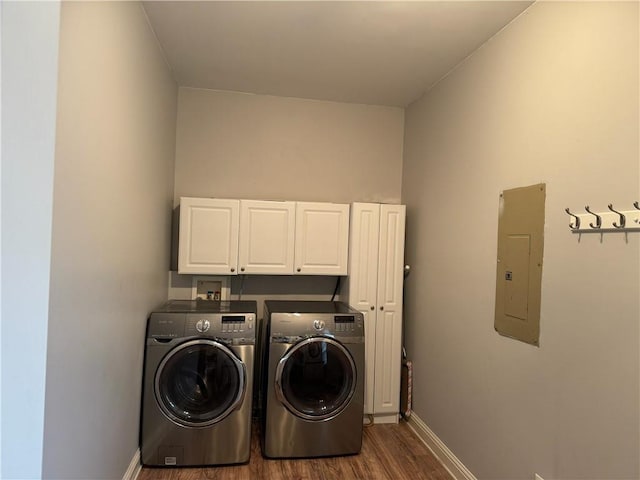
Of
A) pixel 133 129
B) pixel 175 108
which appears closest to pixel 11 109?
pixel 133 129

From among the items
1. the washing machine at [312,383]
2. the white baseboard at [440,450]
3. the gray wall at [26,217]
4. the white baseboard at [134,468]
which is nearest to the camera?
the gray wall at [26,217]

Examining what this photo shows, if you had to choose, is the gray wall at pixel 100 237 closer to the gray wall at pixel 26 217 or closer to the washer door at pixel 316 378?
the gray wall at pixel 26 217

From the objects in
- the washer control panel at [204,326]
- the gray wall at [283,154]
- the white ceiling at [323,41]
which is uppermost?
the white ceiling at [323,41]

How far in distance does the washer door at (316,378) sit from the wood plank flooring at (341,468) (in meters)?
0.30

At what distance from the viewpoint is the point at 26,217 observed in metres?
1.20

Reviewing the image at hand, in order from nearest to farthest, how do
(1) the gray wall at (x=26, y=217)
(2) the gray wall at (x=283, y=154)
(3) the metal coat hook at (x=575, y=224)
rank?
1. (1) the gray wall at (x=26, y=217)
2. (3) the metal coat hook at (x=575, y=224)
3. (2) the gray wall at (x=283, y=154)

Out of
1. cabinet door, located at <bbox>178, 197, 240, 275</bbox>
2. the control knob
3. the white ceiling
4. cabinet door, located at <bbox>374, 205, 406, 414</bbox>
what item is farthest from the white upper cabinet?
the white ceiling

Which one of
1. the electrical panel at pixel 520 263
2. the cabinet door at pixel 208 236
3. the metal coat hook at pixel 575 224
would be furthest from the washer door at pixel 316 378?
the metal coat hook at pixel 575 224

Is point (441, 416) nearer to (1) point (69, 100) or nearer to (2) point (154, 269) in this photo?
(2) point (154, 269)

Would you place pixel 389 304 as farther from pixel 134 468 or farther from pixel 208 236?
pixel 134 468

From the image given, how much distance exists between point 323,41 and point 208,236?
148 cm

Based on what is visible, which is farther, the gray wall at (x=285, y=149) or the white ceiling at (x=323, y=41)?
the gray wall at (x=285, y=149)

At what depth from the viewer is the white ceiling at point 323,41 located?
2045 millimetres

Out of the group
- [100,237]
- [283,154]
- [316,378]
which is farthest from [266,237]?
[100,237]
